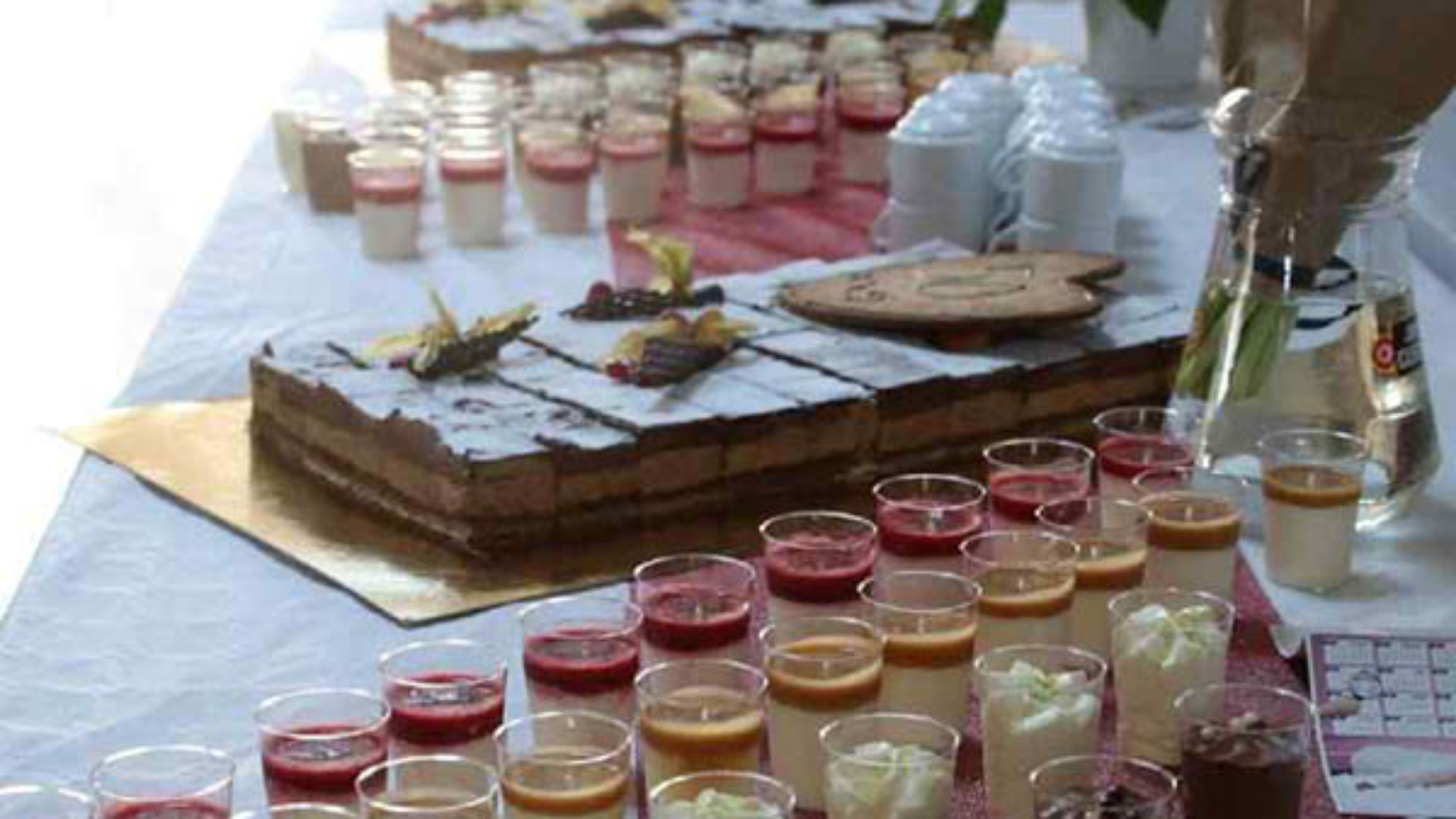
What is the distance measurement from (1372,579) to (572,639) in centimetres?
71

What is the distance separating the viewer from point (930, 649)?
181 centimetres

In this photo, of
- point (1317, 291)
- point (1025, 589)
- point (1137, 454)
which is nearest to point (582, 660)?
point (1025, 589)

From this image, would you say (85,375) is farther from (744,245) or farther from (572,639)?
(572,639)

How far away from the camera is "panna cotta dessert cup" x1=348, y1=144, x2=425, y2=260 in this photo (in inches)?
129

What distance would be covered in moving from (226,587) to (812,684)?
2.17 ft

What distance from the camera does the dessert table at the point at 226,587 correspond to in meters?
1.98

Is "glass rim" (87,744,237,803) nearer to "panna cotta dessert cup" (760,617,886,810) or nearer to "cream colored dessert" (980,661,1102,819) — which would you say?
"panna cotta dessert cup" (760,617,886,810)

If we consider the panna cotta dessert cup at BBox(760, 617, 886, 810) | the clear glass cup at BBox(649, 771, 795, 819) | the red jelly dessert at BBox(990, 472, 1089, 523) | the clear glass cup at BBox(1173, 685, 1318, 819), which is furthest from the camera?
the red jelly dessert at BBox(990, 472, 1089, 523)

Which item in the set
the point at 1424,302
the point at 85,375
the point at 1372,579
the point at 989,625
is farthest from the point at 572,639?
the point at 85,375

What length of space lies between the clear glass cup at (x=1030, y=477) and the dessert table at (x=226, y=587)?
0.59ft

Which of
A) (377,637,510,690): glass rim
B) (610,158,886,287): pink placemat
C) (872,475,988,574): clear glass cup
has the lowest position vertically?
(610,158,886,287): pink placemat

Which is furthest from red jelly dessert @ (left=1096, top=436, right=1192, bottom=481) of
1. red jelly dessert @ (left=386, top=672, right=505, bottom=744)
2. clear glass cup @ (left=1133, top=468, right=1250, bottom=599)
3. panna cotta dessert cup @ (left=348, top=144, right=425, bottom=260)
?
panna cotta dessert cup @ (left=348, top=144, right=425, bottom=260)

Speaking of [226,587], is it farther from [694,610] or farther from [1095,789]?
[1095,789]

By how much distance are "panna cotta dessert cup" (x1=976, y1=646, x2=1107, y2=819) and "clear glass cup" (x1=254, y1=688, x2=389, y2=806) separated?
378 mm
